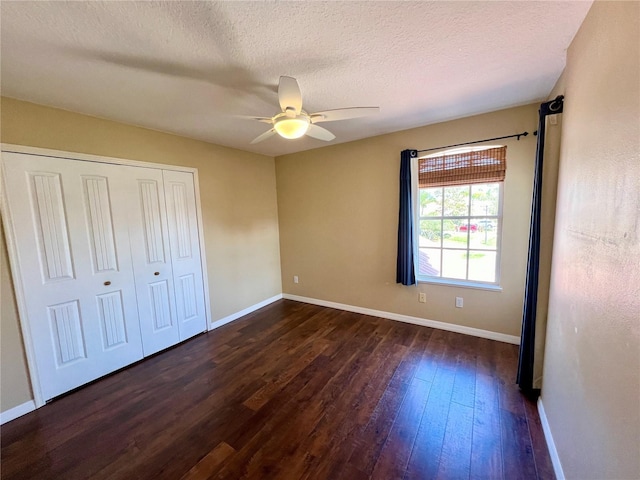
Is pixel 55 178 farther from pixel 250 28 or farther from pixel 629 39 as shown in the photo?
pixel 629 39

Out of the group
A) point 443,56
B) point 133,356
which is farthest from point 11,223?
point 443,56

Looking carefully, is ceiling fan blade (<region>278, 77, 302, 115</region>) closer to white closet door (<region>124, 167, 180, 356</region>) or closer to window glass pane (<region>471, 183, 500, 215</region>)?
white closet door (<region>124, 167, 180, 356</region>)

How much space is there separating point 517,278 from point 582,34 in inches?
82.5

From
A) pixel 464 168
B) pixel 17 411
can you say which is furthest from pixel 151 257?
pixel 464 168

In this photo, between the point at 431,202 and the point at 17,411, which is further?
the point at 431,202

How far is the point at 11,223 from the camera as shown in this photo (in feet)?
6.32

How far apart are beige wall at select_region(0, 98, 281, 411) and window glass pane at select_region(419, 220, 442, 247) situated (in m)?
2.37

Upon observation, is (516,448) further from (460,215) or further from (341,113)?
(341,113)

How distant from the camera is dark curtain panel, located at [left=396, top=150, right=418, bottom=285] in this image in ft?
10.0

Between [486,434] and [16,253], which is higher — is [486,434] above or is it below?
below

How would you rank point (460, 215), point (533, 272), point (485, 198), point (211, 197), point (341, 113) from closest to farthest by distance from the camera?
point (341, 113)
point (533, 272)
point (485, 198)
point (460, 215)
point (211, 197)

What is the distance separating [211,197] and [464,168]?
10.1ft

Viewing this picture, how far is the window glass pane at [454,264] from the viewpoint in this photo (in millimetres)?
2996

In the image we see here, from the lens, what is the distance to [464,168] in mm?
2812
